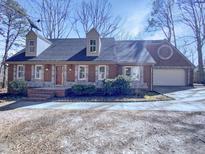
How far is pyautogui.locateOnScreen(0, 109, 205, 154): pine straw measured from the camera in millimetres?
4672

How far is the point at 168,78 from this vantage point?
23.9 metres

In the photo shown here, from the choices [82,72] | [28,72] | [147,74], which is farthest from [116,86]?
[28,72]

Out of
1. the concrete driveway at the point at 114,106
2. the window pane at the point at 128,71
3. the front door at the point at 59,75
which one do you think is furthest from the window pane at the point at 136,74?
the front door at the point at 59,75

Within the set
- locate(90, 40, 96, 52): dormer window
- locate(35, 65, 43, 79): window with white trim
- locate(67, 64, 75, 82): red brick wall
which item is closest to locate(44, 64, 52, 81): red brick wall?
locate(35, 65, 43, 79): window with white trim

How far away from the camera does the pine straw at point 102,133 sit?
4672mm

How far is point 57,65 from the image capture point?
17.2 m

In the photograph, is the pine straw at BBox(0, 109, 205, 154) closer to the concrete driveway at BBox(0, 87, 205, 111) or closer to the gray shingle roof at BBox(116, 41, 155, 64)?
the concrete driveway at BBox(0, 87, 205, 111)

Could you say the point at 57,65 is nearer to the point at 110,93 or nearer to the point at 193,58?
the point at 110,93

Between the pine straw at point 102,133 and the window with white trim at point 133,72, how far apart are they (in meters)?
9.05

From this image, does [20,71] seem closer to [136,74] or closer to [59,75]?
[59,75]

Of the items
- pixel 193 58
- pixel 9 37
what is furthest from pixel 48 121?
pixel 193 58

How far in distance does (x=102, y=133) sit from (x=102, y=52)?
41.8ft

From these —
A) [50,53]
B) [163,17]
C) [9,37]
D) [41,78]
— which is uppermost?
[163,17]

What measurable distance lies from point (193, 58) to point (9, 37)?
38.5m
